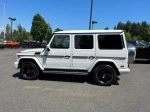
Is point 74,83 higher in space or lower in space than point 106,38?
lower

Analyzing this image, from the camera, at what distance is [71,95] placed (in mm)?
5789

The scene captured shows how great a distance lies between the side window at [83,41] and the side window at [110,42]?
13.2 inches

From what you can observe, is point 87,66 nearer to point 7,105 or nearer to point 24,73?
point 24,73

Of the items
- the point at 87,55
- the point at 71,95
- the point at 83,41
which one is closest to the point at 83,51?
the point at 87,55

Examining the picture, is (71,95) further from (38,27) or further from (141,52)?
(38,27)

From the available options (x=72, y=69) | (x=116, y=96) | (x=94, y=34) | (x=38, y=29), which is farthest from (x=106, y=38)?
(x=38, y=29)

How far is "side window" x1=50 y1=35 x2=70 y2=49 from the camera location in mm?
Result: 7234

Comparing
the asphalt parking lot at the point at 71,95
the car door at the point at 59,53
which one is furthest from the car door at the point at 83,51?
the asphalt parking lot at the point at 71,95

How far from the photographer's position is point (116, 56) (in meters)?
6.86

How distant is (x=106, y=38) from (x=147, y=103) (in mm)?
2751

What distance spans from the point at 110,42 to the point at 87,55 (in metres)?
Answer: 0.97

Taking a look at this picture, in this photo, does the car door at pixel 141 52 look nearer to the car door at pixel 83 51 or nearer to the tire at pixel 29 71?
the car door at pixel 83 51

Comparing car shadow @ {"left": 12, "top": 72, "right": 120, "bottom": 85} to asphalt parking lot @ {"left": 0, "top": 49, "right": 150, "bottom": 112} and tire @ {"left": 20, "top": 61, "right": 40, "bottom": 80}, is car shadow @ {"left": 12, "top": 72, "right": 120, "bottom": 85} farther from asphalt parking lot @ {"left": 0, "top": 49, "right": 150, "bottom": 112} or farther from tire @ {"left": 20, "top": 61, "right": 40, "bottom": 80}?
tire @ {"left": 20, "top": 61, "right": 40, "bottom": 80}

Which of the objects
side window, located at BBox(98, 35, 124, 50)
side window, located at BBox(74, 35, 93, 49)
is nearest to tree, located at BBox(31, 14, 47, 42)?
side window, located at BBox(74, 35, 93, 49)
